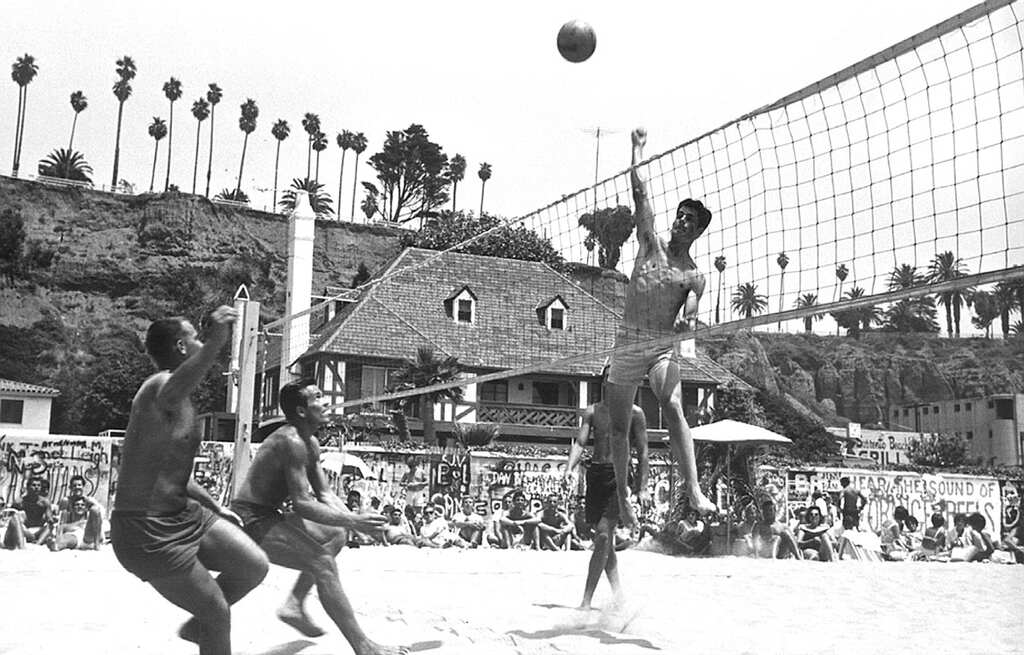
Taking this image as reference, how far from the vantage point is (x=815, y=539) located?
54.8 ft

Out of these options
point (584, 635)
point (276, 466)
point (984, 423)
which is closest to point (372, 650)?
point (276, 466)

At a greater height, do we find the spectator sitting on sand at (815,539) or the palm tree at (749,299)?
the palm tree at (749,299)

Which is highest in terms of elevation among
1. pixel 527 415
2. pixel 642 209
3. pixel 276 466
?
pixel 642 209

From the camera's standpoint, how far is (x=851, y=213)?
21.0 feet

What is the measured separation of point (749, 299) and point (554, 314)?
28.1m

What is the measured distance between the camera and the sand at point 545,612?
5910 millimetres

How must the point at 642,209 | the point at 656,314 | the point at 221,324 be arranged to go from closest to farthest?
the point at 221,324, the point at 656,314, the point at 642,209

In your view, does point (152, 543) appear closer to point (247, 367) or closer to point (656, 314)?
point (656, 314)

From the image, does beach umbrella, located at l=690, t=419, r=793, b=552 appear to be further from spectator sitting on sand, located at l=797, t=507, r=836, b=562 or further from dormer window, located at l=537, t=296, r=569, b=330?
dormer window, located at l=537, t=296, r=569, b=330

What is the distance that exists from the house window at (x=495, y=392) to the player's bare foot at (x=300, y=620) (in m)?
31.9

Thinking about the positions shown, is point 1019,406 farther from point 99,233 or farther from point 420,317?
point 99,233

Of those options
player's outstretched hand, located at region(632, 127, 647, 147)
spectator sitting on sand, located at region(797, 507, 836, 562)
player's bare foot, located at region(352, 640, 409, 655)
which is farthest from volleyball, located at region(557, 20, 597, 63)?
spectator sitting on sand, located at region(797, 507, 836, 562)

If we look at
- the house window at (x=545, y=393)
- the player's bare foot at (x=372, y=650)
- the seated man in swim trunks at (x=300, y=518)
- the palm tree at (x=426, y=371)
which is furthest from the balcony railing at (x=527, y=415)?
the player's bare foot at (x=372, y=650)

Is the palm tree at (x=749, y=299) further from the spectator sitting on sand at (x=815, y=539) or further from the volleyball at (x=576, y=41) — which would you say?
the spectator sitting on sand at (x=815, y=539)
